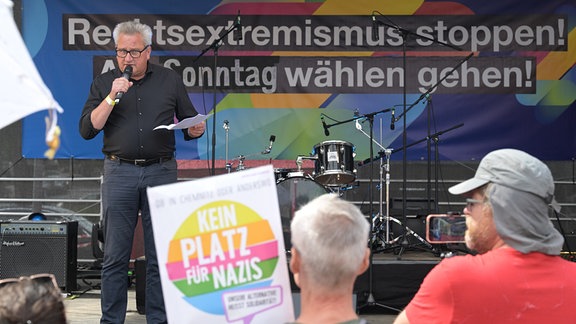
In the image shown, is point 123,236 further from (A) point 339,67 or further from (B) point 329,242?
(A) point 339,67

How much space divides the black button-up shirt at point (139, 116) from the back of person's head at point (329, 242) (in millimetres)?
2945

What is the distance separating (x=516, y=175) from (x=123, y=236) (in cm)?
285

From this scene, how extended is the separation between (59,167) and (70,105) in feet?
2.42

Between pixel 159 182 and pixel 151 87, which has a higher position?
pixel 151 87

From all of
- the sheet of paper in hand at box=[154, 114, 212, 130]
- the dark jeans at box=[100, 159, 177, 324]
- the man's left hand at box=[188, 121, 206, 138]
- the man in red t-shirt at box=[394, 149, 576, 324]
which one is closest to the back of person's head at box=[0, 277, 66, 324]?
the man in red t-shirt at box=[394, 149, 576, 324]

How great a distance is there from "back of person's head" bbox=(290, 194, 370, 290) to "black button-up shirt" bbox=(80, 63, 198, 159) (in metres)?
2.95

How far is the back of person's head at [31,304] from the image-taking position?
1794 mm

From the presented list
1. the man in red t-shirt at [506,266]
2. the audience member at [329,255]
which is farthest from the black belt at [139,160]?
the audience member at [329,255]

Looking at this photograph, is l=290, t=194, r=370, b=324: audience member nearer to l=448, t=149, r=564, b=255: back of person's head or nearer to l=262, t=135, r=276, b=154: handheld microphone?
l=448, t=149, r=564, b=255: back of person's head

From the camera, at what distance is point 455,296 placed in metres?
2.37

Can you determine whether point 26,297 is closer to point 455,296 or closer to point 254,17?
point 455,296

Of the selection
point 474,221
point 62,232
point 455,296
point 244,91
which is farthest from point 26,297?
point 244,91

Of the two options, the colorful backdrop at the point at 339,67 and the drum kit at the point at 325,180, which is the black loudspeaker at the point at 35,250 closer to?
the colorful backdrop at the point at 339,67

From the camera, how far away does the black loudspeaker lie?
22.9 feet
